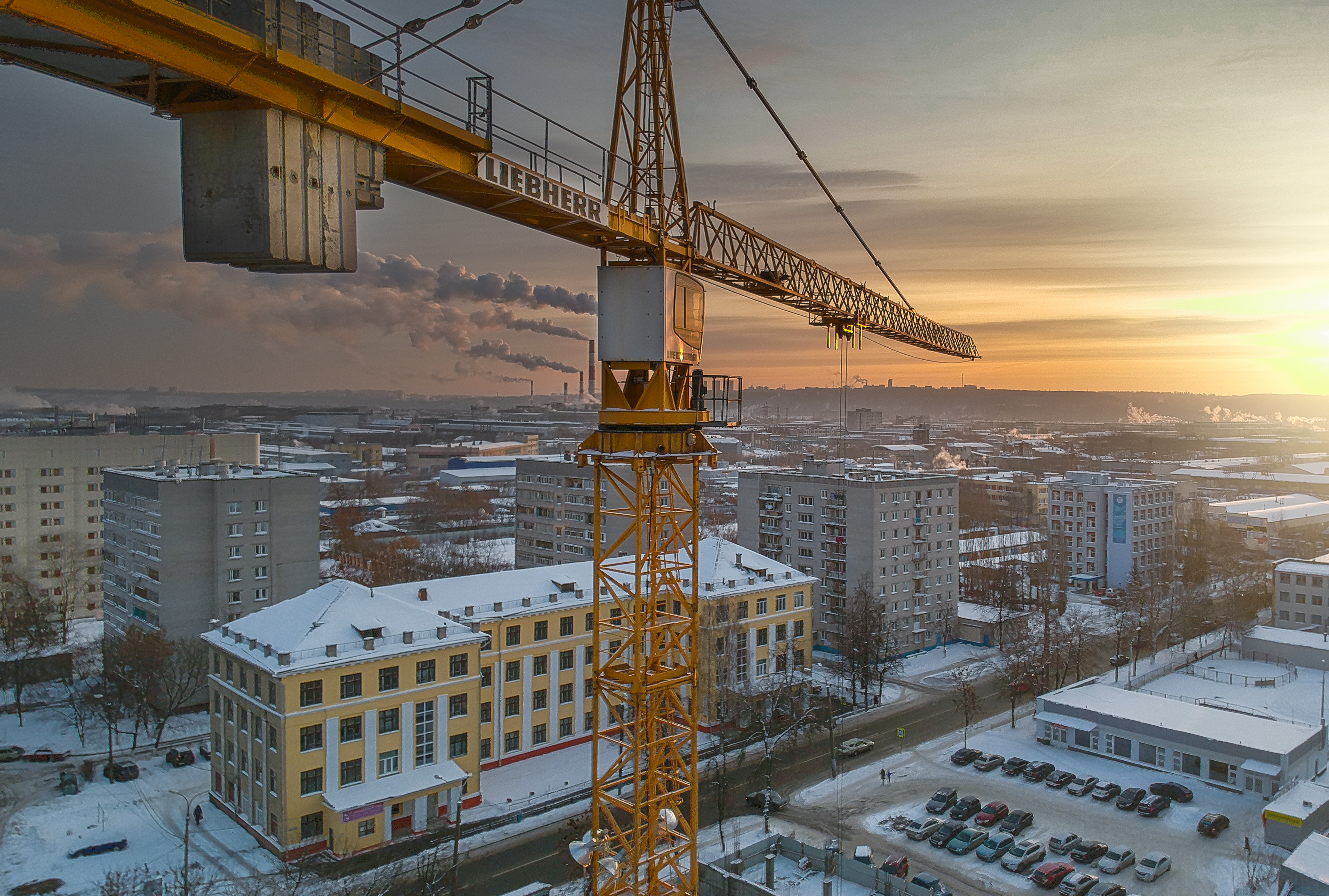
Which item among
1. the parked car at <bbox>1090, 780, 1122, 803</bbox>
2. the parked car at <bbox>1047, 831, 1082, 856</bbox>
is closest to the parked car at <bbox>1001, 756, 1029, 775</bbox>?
the parked car at <bbox>1090, 780, 1122, 803</bbox>

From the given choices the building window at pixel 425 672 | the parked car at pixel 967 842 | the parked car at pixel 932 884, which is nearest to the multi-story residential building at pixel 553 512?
the building window at pixel 425 672

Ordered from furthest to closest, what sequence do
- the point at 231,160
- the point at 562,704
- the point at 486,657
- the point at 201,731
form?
the point at 201,731, the point at 562,704, the point at 486,657, the point at 231,160

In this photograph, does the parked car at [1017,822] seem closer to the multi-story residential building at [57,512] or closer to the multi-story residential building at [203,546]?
the multi-story residential building at [203,546]

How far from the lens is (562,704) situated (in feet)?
53.2

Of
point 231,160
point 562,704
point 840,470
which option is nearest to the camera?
point 231,160

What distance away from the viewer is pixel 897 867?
11688 millimetres

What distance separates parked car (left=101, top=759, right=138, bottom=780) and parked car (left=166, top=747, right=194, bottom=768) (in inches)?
19.9

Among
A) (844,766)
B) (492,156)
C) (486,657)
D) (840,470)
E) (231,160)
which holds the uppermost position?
(492,156)

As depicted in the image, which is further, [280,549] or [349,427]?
[349,427]

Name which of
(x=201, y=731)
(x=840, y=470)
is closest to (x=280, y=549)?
(x=201, y=731)

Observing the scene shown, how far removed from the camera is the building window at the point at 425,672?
13.3m

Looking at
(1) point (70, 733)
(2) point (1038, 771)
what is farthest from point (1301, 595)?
(1) point (70, 733)

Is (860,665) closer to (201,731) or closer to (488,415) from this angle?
(201,731)

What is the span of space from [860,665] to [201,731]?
13.4 m
